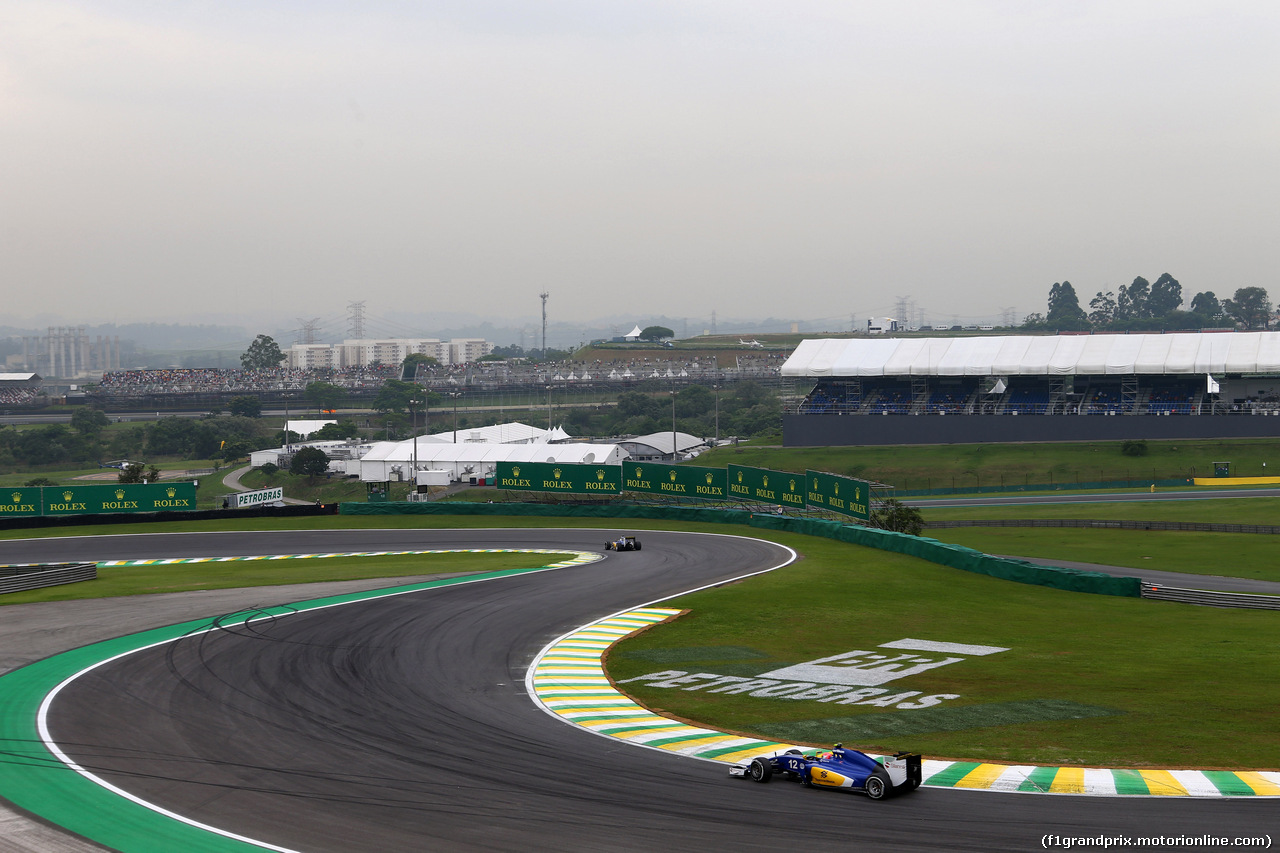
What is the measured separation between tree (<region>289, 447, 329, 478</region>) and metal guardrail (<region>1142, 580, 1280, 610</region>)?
8428 centimetres

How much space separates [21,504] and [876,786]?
65.2 meters

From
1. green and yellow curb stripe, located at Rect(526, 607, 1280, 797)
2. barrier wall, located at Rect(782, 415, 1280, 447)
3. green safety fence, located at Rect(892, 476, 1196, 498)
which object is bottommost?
green safety fence, located at Rect(892, 476, 1196, 498)

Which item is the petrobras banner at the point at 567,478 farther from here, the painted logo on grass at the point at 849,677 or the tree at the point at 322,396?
the tree at the point at 322,396

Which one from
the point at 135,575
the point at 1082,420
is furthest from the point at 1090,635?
the point at 1082,420

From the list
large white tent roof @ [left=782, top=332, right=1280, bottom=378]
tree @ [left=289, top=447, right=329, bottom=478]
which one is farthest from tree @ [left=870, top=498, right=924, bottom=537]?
tree @ [left=289, top=447, right=329, bottom=478]

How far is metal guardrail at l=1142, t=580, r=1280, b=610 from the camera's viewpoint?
3709 cm

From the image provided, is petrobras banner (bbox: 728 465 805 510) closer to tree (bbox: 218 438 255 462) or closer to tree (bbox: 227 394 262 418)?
tree (bbox: 218 438 255 462)

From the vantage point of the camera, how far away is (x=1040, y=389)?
10838 cm

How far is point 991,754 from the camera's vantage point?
18953mm

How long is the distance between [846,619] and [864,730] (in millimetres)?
13181

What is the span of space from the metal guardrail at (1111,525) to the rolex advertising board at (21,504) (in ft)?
190

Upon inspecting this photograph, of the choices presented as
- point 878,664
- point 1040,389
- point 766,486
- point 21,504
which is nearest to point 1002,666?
point 878,664

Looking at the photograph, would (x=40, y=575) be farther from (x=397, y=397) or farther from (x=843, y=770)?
(x=397, y=397)

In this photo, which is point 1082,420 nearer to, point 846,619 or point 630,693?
point 846,619
